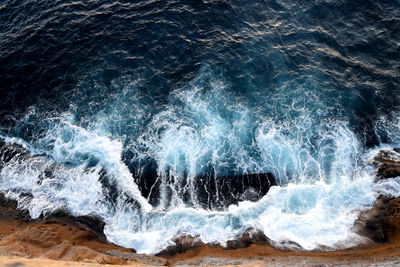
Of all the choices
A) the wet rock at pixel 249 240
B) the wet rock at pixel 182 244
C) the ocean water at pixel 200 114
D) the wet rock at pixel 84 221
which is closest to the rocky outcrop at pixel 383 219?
the ocean water at pixel 200 114

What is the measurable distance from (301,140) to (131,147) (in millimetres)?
12156

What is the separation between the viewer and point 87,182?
19.5 m

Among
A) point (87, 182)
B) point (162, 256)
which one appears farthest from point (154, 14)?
point (162, 256)

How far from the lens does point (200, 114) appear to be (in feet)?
72.8

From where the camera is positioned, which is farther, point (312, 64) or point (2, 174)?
point (312, 64)

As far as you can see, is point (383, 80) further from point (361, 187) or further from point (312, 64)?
point (361, 187)

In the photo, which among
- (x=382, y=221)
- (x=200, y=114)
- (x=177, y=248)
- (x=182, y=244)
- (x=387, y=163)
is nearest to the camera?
(x=177, y=248)

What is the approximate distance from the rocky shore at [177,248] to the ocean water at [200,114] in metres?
0.65

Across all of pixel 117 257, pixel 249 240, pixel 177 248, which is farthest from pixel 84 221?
pixel 249 240

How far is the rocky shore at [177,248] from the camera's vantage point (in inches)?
574

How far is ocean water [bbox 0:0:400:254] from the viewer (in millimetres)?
17984

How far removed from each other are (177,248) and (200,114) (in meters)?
9.89

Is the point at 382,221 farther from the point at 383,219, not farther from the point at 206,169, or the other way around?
the point at 206,169

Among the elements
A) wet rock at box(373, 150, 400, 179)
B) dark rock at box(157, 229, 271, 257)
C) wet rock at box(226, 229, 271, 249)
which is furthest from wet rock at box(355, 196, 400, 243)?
dark rock at box(157, 229, 271, 257)
